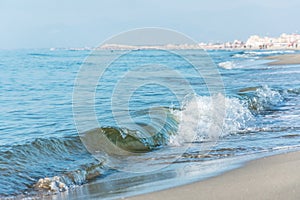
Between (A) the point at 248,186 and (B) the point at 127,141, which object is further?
(B) the point at 127,141

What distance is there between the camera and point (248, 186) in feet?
14.0

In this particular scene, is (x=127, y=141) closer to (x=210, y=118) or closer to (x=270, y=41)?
(x=210, y=118)

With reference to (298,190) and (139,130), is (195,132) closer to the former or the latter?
(139,130)

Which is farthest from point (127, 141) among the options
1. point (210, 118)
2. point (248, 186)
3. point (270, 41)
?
point (270, 41)

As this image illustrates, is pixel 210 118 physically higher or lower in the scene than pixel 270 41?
lower

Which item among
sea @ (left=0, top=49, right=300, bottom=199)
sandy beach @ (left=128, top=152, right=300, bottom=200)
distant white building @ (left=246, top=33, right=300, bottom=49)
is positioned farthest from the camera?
distant white building @ (left=246, top=33, right=300, bottom=49)

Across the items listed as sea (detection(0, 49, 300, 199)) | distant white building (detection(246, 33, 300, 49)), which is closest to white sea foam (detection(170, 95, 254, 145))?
sea (detection(0, 49, 300, 199))

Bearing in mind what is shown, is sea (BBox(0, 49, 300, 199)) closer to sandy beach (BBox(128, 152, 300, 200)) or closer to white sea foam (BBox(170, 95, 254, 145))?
white sea foam (BBox(170, 95, 254, 145))

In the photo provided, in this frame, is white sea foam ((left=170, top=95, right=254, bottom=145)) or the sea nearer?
the sea

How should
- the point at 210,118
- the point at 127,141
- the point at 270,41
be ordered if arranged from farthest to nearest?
1. the point at 270,41
2. the point at 210,118
3. the point at 127,141

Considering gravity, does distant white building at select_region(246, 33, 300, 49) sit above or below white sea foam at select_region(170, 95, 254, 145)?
above

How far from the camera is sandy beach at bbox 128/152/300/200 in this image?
396 centimetres

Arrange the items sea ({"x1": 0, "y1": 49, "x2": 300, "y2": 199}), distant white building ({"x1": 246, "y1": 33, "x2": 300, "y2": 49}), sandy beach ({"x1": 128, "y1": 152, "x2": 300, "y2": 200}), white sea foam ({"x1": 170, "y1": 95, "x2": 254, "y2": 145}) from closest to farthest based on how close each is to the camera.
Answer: sandy beach ({"x1": 128, "y1": 152, "x2": 300, "y2": 200}), sea ({"x1": 0, "y1": 49, "x2": 300, "y2": 199}), white sea foam ({"x1": 170, "y1": 95, "x2": 254, "y2": 145}), distant white building ({"x1": 246, "y1": 33, "x2": 300, "y2": 49})

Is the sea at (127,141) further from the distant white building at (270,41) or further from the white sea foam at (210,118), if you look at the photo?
the distant white building at (270,41)
